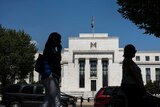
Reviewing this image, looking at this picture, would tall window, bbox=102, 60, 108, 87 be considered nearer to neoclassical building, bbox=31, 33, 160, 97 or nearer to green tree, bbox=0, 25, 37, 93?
neoclassical building, bbox=31, 33, 160, 97

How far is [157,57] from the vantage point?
4651 inches

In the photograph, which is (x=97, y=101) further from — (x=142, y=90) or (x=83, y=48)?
(x=83, y=48)

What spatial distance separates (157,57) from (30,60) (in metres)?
67.6

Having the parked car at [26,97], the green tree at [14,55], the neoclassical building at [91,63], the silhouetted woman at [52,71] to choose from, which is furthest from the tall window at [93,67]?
the silhouetted woman at [52,71]

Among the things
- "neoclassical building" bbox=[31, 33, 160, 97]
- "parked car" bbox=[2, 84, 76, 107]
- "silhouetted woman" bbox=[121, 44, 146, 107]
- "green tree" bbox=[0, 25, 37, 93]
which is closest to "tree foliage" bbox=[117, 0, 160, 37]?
"parked car" bbox=[2, 84, 76, 107]

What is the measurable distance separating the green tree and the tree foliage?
39784mm

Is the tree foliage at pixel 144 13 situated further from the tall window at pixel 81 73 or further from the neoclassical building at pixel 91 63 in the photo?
the tall window at pixel 81 73

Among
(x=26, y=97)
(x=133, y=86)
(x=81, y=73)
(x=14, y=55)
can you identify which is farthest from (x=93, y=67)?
(x=133, y=86)

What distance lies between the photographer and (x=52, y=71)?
719 cm

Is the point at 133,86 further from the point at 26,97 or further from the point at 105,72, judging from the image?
the point at 105,72

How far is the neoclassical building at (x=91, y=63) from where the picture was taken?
359ft

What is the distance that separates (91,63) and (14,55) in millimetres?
57446

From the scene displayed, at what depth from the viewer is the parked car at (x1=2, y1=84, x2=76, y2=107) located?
22172 millimetres

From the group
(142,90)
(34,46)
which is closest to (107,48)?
(34,46)
